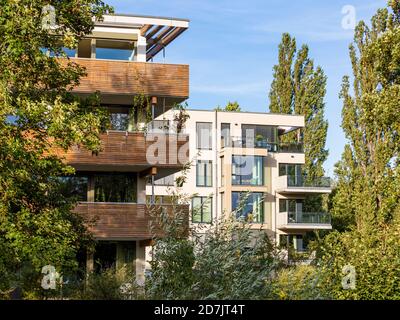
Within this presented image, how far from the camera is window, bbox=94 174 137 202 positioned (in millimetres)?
32531

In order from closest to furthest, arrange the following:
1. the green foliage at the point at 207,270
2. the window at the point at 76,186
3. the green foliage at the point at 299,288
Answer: the green foliage at the point at 207,270
the green foliage at the point at 299,288
the window at the point at 76,186

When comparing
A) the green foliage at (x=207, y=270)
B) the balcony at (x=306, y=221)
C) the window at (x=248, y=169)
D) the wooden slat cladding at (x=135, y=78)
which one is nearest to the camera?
the green foliage at (x=207, y=270)

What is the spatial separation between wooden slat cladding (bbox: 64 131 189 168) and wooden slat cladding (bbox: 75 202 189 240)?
67.7 inches

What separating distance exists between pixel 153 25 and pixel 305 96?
30847mm

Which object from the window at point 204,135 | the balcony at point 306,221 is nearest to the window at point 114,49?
the window at point 204,135

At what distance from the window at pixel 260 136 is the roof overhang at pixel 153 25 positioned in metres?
24.3

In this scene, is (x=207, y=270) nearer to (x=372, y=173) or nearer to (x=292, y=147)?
(x=372, y=173)

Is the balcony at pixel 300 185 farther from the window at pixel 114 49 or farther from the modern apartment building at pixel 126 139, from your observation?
the window at pixel 114 49

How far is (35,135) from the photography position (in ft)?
62.4

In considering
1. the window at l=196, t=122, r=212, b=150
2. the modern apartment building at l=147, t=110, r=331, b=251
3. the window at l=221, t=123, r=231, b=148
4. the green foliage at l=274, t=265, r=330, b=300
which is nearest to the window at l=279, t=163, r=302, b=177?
the modern apartment building at l=147, t=110, r=331, b=251

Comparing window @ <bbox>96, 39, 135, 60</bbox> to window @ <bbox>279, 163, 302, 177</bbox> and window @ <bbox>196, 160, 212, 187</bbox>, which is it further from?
window @ <bbox>279, 163, 302, 177</bbox>

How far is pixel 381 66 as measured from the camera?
31812 millimetres

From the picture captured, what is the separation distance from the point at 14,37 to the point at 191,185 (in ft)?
133

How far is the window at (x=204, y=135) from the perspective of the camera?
194ft
